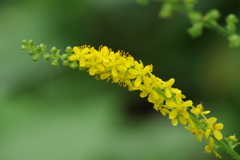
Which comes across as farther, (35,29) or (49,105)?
→ (35,29)

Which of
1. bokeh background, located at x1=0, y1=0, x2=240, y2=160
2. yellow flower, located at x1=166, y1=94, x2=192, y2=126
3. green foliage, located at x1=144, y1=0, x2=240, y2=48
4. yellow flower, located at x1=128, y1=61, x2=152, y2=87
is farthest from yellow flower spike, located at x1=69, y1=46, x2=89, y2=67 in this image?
bokeh background, located at x1=0, y1=0, x2=240, y2=160

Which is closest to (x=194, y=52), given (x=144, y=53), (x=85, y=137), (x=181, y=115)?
(x=144, y=53)

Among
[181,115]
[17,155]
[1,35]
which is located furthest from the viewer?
[1,35]

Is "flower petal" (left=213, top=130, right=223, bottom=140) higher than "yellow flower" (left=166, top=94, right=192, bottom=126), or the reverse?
"yellow flower" (left=166, top=94, right=192, bottom=126)

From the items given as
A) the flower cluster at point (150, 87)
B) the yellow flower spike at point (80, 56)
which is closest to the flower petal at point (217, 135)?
the flower cluster at point (150, 87)

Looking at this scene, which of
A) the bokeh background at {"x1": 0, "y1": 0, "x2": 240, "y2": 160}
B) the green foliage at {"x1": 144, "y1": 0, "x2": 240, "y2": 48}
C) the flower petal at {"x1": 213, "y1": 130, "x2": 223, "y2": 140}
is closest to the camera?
the green foliage at {"x1": 144, "y1": 0, "x2": 240, "y2": 48}

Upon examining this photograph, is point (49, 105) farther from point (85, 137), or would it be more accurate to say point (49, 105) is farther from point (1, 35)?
point (1, 35)

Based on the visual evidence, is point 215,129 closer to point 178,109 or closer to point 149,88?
point 178,109

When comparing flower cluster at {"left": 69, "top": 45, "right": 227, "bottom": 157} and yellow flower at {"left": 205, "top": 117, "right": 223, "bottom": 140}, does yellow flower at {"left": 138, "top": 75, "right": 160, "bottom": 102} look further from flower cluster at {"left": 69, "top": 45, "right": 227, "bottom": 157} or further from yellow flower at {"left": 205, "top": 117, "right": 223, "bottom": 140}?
yellow flower at {"left": 205, "top": 117, "right": 223, "bottom": 140}

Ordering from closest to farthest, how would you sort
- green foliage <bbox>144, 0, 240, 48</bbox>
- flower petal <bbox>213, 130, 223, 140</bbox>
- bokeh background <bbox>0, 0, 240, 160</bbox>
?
green foliage <bbox>144, 0, 240, 48</bbox> < flower petal <bbox>213, 130, 223, 140</bbox> < bokeh background <bbox>0, 0, 240, 160</bbox>
